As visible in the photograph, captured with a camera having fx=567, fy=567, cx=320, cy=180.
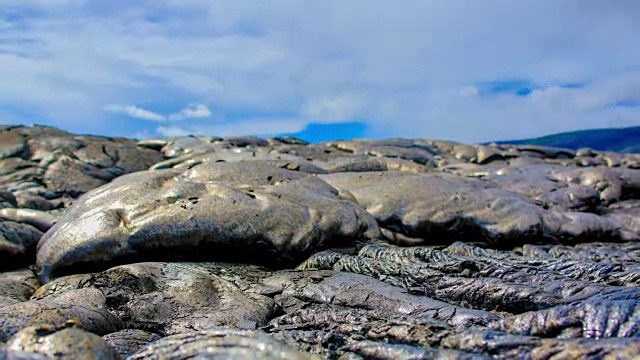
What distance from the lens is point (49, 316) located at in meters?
5.81

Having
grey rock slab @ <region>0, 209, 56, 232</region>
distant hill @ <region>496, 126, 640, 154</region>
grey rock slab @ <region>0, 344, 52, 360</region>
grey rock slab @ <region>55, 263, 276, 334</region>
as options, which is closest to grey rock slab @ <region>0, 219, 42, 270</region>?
grey rock slab @ <region>0, 209, 56, 232</region>

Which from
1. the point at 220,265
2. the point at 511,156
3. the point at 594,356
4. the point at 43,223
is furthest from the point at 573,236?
the point at 511,156

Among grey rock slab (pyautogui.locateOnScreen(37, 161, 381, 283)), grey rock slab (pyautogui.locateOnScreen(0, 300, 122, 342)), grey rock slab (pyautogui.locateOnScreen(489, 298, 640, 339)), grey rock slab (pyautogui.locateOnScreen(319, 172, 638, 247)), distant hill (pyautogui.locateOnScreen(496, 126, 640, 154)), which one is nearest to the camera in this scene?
grey rock slab (pyautogui.locateOnScreen(489, 298, 640, 339))

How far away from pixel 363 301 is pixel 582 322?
10.5ft

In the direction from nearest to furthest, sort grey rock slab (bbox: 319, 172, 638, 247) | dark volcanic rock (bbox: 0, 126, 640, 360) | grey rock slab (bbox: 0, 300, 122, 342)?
dark volcanic rock (bbox: 0, 126, 640, 360), grey rock slab (bbox: 0, 300, 122, 342), grey rock slab (bbox: 319, 172, 638, 247)

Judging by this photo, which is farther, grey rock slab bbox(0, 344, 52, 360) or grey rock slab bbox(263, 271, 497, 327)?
grey rock slab bbox(263, 271, 497, 327)

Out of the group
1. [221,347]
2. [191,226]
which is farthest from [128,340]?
[191,226]

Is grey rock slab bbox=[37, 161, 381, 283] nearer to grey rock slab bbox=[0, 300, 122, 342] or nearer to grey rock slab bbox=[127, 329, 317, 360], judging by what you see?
grey rock slab bbox=[0, 300, 122, 342]

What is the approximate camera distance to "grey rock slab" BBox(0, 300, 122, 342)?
220 inches

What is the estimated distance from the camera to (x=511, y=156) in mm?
29672

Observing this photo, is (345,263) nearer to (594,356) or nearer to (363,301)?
(363,301)

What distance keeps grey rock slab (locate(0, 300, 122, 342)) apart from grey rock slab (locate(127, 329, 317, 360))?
4.95 feet

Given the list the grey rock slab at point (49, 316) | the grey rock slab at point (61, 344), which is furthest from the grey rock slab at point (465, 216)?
the grey rock slab at point (61, 344)

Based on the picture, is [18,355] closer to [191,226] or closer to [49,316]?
[49,316]
